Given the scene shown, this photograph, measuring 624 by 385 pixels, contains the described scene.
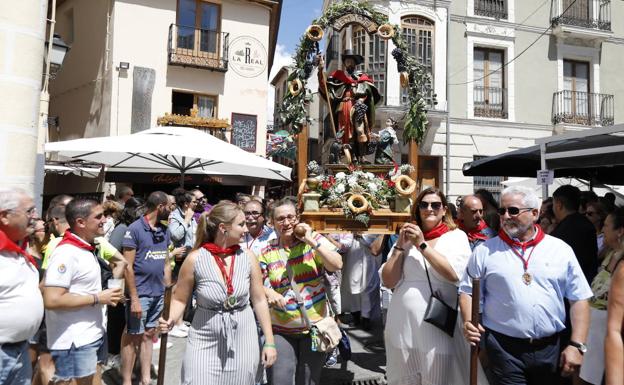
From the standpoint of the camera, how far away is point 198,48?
14758 millimetres

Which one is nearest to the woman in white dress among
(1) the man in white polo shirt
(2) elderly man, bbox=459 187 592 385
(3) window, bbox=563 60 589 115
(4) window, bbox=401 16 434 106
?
(2) elderly man, bbox=459 187 592 385

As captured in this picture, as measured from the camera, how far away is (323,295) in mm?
3613

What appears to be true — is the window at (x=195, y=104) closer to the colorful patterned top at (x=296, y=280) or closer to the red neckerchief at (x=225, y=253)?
the colorful patterned top at (x=296, y=280)

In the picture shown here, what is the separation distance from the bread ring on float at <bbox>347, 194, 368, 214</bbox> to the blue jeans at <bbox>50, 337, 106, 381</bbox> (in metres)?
2.37

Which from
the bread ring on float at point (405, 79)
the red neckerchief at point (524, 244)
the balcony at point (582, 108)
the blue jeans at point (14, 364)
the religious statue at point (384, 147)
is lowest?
the blue jeans at point (14, 364)

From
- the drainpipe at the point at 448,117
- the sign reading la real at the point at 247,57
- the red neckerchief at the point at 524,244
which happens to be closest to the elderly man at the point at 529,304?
the red neckerchief at the point at 524,244

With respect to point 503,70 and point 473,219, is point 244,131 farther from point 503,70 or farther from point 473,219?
point 473,219

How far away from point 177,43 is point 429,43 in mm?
8059

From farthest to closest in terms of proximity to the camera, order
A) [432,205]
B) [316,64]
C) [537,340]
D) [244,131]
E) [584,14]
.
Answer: [584,14] → [244,131] → [316,64] → [432,205] → [537,340]

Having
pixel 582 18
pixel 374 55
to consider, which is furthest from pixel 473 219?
pixel 582 18

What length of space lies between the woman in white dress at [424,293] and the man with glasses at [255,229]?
4.58 feet

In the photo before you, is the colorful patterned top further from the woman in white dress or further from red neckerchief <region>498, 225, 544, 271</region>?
red neckerchief <region>498, 225, 544, 271</region>

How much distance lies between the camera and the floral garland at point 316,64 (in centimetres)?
518

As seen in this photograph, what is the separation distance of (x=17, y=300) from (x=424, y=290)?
256cm
